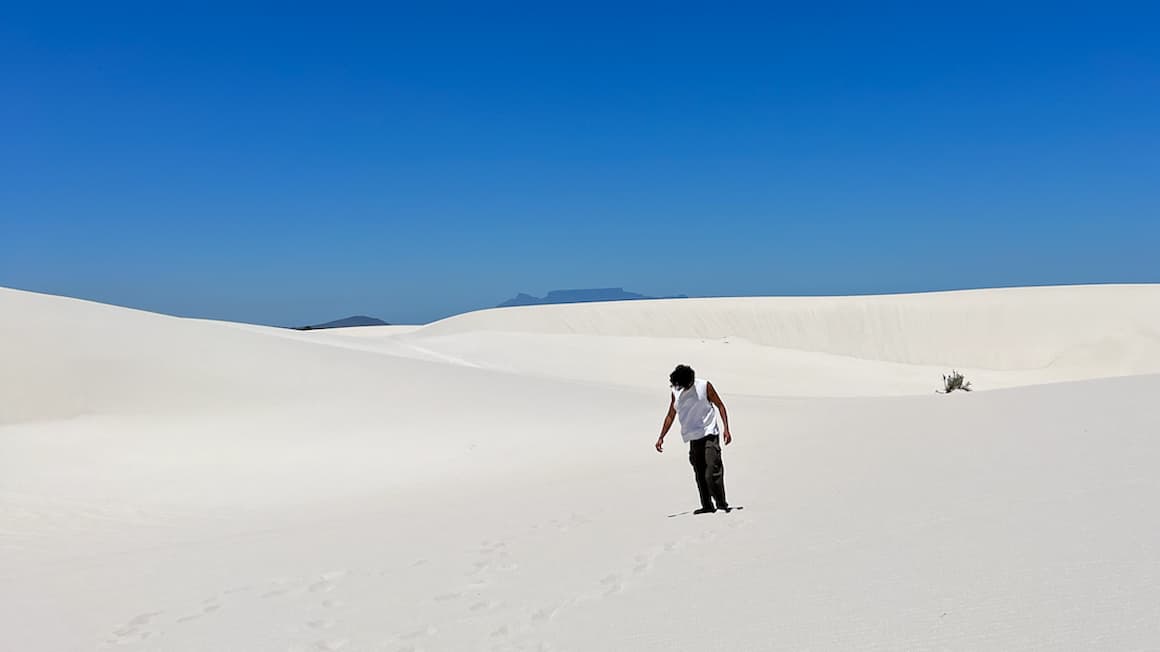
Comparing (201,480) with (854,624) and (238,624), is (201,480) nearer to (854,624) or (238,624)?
(238,624)

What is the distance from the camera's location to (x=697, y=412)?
6.61m

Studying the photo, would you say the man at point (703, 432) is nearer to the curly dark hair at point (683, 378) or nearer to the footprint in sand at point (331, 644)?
the curly dark hair at point (683, 378)

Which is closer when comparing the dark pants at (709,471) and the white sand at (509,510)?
the white sand at (509,510)

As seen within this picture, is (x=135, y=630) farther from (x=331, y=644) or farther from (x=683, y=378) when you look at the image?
(x=683, y=378)

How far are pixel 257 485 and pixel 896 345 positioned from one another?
A: 52.0 metres

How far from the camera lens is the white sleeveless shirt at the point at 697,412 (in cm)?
660

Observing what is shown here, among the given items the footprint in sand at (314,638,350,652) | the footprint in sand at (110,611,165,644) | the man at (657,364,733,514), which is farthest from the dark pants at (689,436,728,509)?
the footprint in sand at (110,611,165,644)

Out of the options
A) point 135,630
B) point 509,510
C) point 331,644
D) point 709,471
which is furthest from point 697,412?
point 135,630

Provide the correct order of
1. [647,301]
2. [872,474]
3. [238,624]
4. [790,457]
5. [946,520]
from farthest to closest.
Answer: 1. [647,301]
2. [790,457]
3. [872,474]
4. [946,520]
5. [238,624]

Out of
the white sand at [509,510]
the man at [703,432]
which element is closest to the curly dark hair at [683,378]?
the man at [703,432]

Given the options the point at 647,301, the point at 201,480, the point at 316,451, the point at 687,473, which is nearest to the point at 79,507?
the point at 201,480

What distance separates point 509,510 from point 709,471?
204 centimetres

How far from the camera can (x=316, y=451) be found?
11.4m

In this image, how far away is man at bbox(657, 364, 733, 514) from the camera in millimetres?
6523
